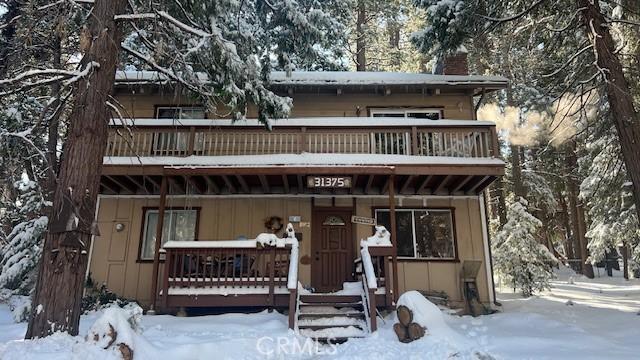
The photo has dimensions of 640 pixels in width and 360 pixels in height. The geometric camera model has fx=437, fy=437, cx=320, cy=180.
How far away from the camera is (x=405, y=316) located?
7.03 metres

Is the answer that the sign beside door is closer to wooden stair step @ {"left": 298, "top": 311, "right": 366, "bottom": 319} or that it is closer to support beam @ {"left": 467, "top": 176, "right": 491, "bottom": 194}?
support beam @ {"left": 467, "top": 176, "right": 491, "bottom": 194}

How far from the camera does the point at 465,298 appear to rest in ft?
34.7

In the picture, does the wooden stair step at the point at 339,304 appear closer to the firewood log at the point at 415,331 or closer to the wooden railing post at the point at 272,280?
the wooden railing post at the point at 272,280

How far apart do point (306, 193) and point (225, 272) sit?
331 centimetres

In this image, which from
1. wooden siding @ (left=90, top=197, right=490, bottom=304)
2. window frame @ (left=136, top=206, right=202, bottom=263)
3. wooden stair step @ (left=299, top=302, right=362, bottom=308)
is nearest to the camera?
wooden stair step @ (left=299, top=302, right=362, bottom=308)

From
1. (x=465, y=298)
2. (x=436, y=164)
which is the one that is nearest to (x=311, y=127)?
(x=436, y=164)

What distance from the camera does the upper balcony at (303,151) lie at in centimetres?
965

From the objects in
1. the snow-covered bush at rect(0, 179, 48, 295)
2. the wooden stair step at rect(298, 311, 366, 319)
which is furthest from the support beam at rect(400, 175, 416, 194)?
the snow-covered bush at rect(0, 179, 48, 295)

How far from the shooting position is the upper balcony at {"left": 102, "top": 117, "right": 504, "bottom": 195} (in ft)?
31.7

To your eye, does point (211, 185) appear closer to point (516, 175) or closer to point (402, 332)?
point (402, 332)

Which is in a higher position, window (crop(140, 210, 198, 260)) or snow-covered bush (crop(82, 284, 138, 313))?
window (crop(140, 210, 198, 260))

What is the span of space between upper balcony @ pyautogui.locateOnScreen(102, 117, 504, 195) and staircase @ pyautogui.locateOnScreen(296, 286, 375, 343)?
2.69 metres

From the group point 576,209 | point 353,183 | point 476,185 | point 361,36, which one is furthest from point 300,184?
point 576,209

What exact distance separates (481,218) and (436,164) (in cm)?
260
